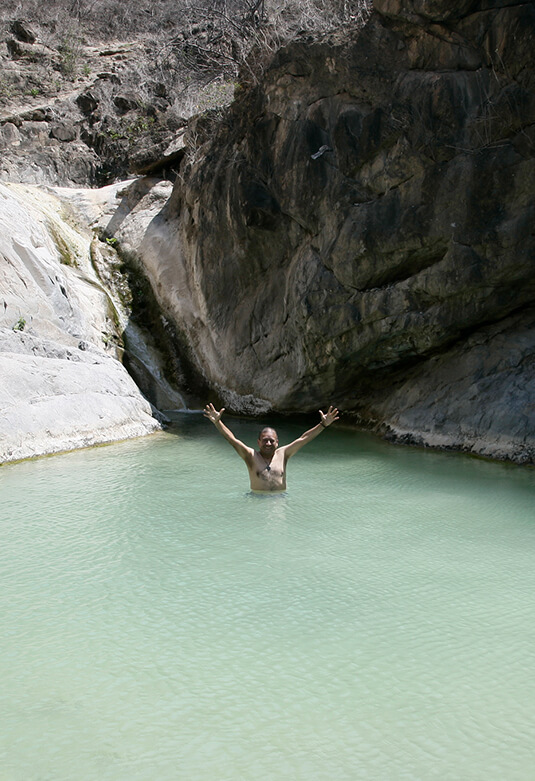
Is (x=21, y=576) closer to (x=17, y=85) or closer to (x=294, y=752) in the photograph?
(x=294, y=752)

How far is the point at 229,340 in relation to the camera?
12414 mm

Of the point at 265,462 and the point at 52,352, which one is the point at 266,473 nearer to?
the point at 265,462

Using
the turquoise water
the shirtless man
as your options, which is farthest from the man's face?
the turquoise water

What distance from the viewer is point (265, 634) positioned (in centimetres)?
361

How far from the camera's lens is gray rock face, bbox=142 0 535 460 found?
28.8 feet

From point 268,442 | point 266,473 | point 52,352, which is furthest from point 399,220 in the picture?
point 52,352

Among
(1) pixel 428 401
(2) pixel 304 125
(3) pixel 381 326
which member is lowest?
(1) pixel 428 401

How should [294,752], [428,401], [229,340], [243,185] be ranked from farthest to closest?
[229,340] < [243,185] < [428,401] < [294,752]

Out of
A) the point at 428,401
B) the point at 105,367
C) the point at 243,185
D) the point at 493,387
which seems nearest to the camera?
the point at 493,387

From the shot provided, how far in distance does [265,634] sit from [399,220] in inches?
279

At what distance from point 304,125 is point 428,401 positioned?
4448mm

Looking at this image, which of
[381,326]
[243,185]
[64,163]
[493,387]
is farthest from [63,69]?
[493,387]

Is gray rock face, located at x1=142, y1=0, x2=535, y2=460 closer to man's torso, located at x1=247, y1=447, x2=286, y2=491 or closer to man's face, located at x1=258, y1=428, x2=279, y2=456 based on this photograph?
man's torso, located at x1=247, y1=447, x2=286, y2=491

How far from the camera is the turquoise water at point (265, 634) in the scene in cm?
262
